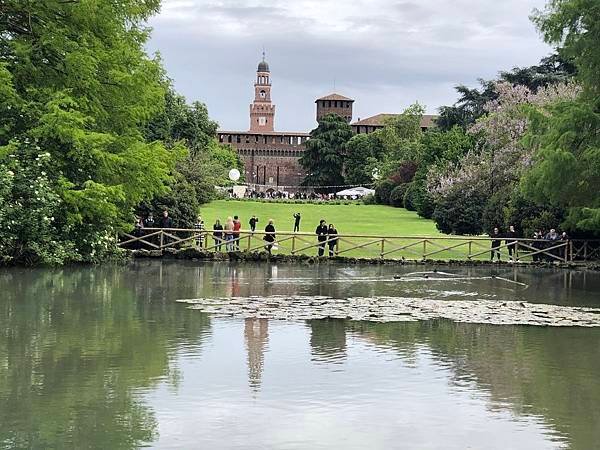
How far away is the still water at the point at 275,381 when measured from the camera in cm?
878

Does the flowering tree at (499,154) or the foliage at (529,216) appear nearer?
the foliage at (529,216)

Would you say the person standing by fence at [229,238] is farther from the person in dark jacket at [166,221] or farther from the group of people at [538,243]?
the group of people at [538,243]

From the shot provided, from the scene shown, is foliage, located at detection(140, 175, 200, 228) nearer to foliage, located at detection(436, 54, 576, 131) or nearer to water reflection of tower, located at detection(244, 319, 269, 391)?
water reflection of tower, located at detection(244, 319, 269, 391)

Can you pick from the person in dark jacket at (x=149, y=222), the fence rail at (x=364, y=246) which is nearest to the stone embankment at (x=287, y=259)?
the fence rail at (x=364, y=246)

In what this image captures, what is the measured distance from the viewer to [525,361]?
12.9 m

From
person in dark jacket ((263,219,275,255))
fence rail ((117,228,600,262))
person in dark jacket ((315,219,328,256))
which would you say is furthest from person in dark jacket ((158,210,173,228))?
person in dark jacket ((315,219,328,256))

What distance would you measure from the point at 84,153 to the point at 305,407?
17.1 meters

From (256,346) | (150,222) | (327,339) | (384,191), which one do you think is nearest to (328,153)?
(384,191)

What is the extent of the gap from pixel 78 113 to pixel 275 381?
622 inches

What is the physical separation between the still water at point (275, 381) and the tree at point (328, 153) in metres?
96.5

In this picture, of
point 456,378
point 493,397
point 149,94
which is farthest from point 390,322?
point 149,94

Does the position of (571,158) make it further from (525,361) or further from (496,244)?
(525,361)

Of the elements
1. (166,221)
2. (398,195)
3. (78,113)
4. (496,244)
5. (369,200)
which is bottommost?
(496,244)

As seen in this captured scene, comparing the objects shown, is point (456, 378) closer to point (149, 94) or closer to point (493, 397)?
point (493, 397)
